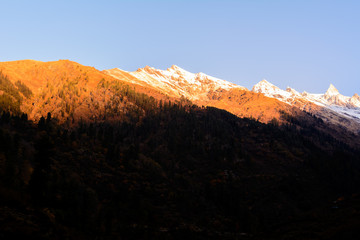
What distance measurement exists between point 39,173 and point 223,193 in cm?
8529

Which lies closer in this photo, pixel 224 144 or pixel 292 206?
pixel 292 206

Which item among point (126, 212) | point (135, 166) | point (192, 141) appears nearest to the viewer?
point (126, 212)

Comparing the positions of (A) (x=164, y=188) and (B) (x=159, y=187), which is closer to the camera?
(B) (x=159, y=187)

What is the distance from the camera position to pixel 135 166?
11925cm

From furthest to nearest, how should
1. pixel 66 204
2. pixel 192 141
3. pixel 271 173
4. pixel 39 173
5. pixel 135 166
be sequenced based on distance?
pixel 192 141 → pixel 271 173 → pixel 135 166 → pixel 66 204 → pixel 39 173

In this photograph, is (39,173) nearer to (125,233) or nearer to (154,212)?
(125,233)

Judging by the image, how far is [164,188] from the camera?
109 m

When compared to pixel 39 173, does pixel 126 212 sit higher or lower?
lower

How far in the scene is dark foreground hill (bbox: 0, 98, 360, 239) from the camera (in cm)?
3525

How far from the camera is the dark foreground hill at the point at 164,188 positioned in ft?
116

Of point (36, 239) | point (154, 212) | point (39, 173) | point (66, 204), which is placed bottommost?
point (154, 212)

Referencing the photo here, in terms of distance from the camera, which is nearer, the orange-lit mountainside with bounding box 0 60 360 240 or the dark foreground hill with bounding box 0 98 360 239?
the dark foreground hill with bounding box 0 98 360 239

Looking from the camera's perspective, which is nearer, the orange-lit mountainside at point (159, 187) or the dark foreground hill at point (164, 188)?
the dark foreground hill at point (164, 188)

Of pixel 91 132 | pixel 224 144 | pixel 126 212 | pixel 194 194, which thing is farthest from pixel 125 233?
pixel 224 144
